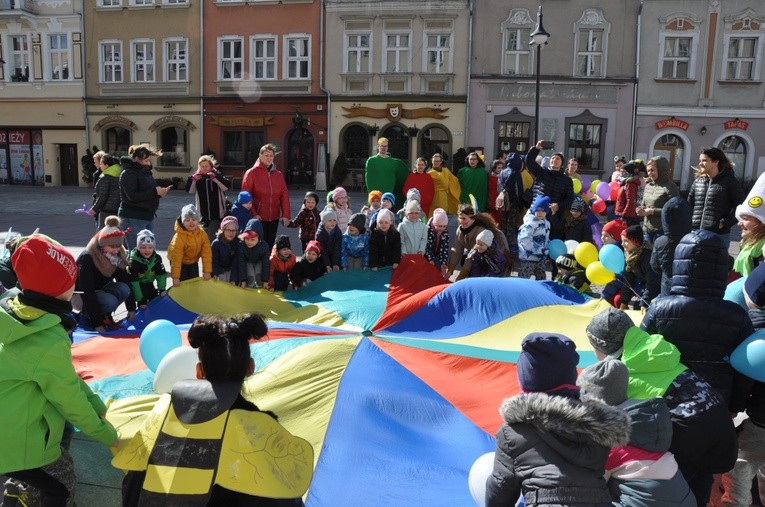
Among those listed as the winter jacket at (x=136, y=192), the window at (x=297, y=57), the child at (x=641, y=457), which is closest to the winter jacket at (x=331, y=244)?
the winter jacket at (x=136, y=192)

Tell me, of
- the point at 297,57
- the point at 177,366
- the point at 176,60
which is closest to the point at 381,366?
the point at 177,366

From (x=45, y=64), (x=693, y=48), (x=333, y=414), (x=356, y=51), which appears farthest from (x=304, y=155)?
(x=333, y=414)

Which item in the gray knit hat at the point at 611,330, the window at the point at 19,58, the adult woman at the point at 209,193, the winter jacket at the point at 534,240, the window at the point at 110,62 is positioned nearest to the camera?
the gray knit hat at the point at 611,330

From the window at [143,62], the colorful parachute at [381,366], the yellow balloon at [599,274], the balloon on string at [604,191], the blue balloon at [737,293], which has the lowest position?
the colorful parachute at [381,366]

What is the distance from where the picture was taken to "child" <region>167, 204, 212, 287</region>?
6.17 metres

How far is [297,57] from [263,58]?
1267 mm

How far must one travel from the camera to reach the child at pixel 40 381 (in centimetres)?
243

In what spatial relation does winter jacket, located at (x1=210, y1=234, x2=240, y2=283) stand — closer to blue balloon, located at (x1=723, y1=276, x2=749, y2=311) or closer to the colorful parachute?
the colorful parachute

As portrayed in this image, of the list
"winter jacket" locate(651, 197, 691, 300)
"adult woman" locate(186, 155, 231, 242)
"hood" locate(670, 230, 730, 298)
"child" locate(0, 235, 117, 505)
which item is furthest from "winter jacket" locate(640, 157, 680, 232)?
"child" locate(0, 235, 117, 505)

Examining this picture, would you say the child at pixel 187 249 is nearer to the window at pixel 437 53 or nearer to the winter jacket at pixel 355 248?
the winter jacket at pixel 355 248

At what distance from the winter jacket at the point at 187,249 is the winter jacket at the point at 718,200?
4694 millimetres

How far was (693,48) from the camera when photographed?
65.5 feet

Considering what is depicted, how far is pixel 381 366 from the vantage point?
13.2 ft

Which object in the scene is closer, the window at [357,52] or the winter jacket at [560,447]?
the winter jacket at [560,447]
